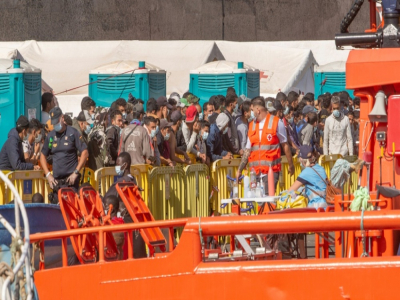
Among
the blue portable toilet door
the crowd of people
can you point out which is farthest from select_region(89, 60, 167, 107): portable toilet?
the blue portable toilet door

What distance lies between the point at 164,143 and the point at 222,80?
8.98 metres

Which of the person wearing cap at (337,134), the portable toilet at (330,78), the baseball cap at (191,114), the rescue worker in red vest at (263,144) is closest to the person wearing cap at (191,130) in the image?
the baseball cap at (191,114)

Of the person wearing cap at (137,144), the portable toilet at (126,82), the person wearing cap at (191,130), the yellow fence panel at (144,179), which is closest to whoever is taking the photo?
the yellow fence panel at (144,179)

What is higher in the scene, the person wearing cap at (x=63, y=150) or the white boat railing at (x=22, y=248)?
the person wearing cap at (x=63, y=150)

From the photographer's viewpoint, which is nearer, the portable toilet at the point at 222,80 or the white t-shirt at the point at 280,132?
the white t-shirt at the point at 280,132

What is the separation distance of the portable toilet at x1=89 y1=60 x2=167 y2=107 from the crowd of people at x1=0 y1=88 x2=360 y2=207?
4071 millimetres

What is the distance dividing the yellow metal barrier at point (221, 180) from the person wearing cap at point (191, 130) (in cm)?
28

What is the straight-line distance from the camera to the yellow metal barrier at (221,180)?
14.8 m

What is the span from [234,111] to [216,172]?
10.5ft

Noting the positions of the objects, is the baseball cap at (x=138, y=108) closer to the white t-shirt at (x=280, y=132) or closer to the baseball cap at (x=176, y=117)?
the baseball cap at (x=176, y=117)

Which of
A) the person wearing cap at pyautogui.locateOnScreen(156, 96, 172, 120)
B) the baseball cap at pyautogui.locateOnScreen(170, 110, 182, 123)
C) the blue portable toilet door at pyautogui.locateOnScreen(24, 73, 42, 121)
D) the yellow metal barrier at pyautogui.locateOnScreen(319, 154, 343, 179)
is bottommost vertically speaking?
the yellow metal barrier at pyautogui.locateOnScreen(319, 154, 343, 179)

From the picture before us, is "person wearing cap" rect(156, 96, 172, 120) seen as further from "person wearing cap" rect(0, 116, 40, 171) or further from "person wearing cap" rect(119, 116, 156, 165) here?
"person wearing cap" rect(0, 116, 40, 171)

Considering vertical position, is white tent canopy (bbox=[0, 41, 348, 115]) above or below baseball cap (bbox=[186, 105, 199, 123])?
above

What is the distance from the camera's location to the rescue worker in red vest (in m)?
13.5
